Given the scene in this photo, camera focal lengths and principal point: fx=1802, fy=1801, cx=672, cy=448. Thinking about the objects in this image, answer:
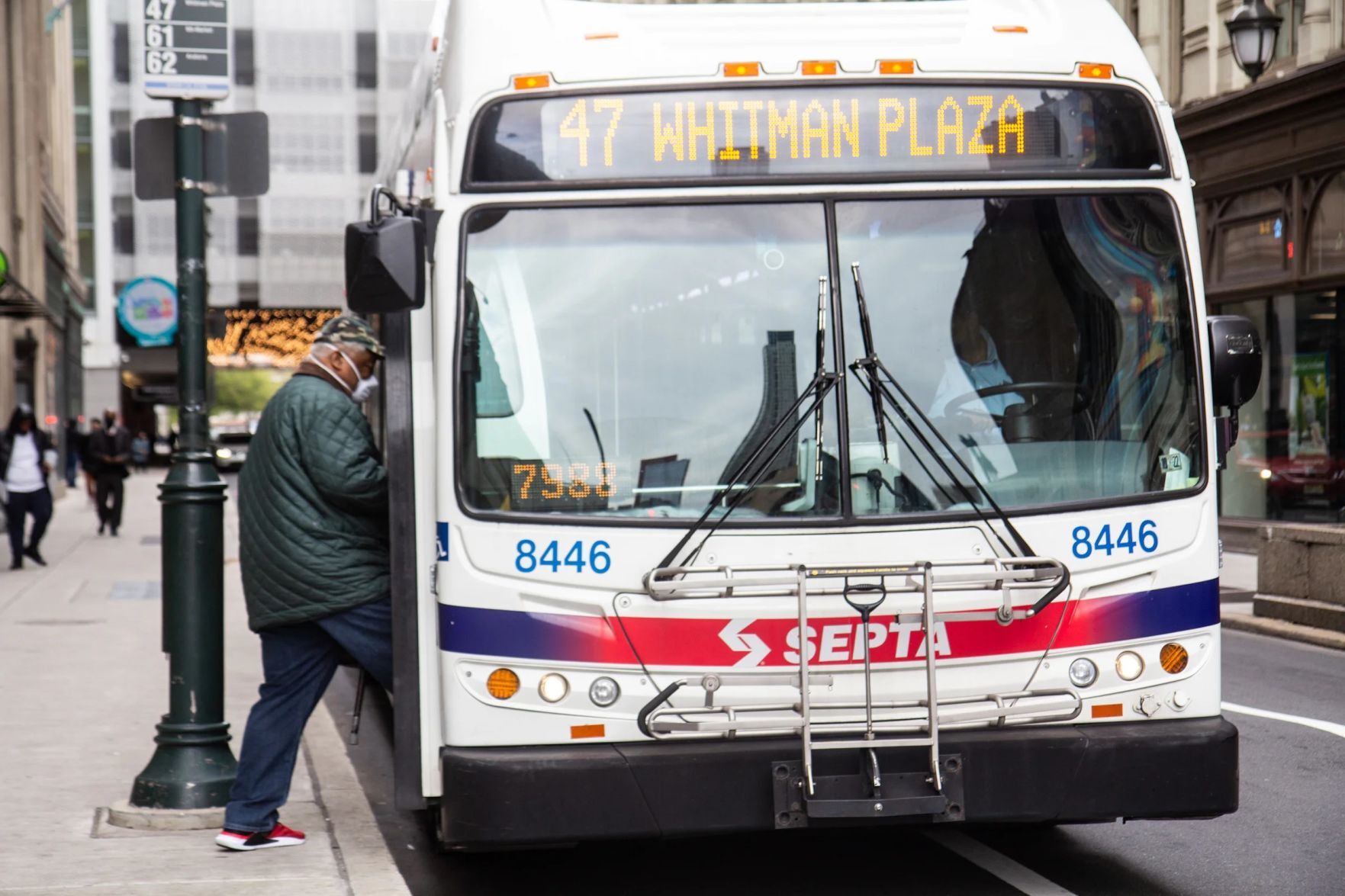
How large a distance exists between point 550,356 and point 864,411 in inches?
38.0

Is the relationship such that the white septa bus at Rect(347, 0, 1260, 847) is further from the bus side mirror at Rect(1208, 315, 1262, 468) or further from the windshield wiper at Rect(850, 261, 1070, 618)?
the bus side mirror at Rect(1208, 315, 1262, 468)

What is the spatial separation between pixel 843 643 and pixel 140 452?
56468 millimetres

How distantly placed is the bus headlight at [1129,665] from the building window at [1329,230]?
51.3ft

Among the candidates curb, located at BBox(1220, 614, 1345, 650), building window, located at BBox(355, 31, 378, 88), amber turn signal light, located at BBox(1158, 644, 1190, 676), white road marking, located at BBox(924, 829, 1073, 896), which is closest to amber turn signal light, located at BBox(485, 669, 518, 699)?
white road marking, located at BBox(924, 829, 1073, 896)

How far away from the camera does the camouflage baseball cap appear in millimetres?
6312

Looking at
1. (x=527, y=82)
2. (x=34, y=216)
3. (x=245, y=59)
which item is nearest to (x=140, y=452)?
(x=245, y=59)

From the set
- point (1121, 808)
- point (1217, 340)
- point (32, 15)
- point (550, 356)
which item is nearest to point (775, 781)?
point (1121, 808)

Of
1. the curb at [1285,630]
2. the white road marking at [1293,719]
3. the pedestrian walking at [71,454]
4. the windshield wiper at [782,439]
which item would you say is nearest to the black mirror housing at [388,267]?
the windshield wiper at [782,439]

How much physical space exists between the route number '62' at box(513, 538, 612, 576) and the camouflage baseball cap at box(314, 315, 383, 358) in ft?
4.13

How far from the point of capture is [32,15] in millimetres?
35281

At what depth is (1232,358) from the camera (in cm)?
590

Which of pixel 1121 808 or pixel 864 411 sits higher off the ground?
pixel 864 411

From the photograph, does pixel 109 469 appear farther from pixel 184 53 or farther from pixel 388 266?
pixel 388 266

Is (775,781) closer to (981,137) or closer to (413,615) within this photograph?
(413,615)
